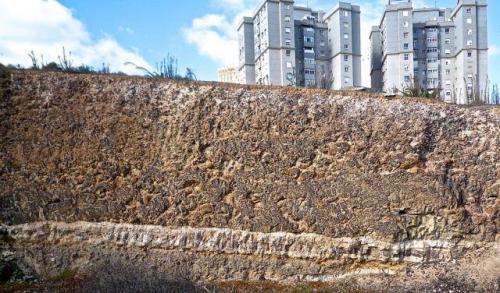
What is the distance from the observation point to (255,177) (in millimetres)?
7051

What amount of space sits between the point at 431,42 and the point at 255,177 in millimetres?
53563

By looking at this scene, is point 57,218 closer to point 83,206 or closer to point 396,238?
point 83,206

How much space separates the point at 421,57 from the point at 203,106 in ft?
170

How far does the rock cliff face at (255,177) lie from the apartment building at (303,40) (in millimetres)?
30038

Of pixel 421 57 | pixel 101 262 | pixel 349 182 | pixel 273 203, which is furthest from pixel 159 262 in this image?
pixel 421 57

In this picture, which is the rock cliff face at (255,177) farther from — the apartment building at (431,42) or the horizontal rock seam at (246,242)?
the apartment building at (431,42)

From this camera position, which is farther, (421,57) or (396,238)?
(421,57)

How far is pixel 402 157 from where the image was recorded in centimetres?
701

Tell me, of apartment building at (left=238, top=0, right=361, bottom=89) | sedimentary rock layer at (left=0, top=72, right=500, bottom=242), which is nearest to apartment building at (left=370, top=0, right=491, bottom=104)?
apartment building at (left=238, top=0, right=361, bottom=89)

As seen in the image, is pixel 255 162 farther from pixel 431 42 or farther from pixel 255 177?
pixel 431 42

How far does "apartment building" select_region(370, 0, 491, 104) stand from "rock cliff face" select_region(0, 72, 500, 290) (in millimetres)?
39872

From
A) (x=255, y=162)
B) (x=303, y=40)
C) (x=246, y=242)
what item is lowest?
(x=246, y=242)

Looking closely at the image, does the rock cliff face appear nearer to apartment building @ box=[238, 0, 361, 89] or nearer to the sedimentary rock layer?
the sedimentary rock layer

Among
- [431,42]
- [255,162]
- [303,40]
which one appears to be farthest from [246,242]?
[431,42]
